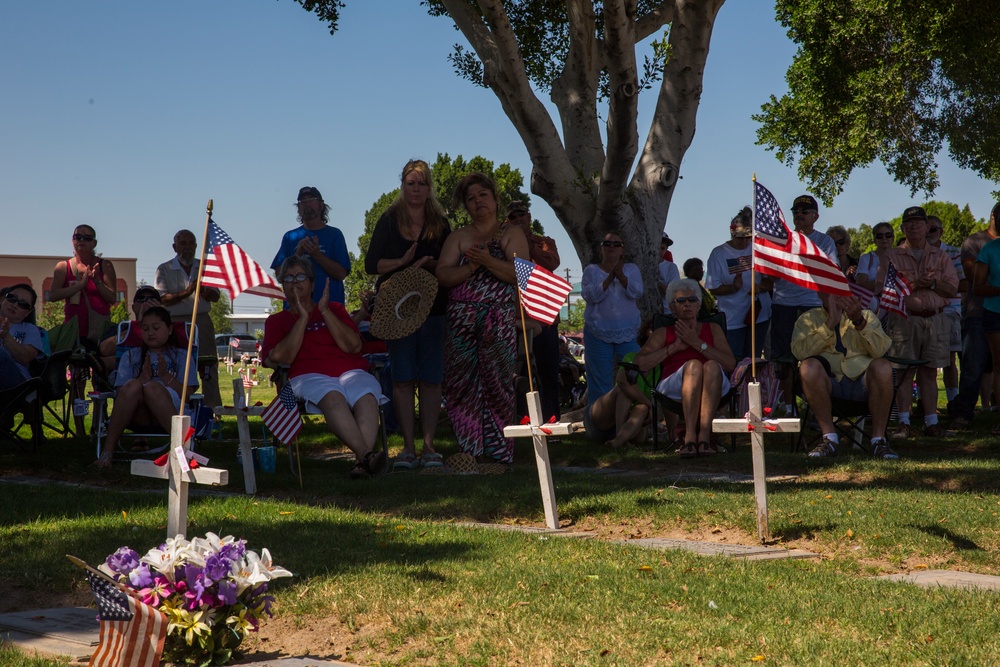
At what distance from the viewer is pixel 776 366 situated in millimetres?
9570

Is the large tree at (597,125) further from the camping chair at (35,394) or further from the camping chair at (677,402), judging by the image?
the camping chair at (35,394)

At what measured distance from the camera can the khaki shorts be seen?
10.4 metres

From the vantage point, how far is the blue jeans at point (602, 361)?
10.3 metres

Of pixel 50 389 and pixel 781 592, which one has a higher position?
pixel 50 389

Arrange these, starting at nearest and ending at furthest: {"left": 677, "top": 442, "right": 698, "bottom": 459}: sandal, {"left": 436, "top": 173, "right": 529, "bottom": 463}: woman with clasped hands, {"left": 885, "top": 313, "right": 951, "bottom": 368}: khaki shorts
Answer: {"left": 436, "top": 173, "right": 529, "bottom": 463}: woman with clasped hands, {"left": 677, "top": 442, "right": 698, "bottom": 459}: sandal, {"left": 885, "top": 313, "right": 951, "bottom": 368}: khaki shorts

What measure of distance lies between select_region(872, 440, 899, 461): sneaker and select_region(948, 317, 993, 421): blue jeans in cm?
226

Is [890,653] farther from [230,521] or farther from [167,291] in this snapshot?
[167,291]

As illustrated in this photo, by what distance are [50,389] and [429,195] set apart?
3.88 meters

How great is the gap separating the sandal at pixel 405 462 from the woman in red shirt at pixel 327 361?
0.52 metres

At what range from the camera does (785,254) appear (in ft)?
19.3

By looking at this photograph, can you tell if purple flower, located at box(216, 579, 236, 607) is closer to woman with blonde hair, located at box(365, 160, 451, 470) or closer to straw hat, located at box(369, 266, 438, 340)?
straw hat, located at box(369, 266, 438, 340)

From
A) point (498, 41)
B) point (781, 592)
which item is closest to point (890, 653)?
point (781, 592)

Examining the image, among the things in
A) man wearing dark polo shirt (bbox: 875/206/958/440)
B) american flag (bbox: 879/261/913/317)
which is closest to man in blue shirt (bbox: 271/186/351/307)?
american flag (bbox: 879/261/913/317)

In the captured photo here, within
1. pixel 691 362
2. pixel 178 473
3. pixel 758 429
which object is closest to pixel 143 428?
pixel 691 362
